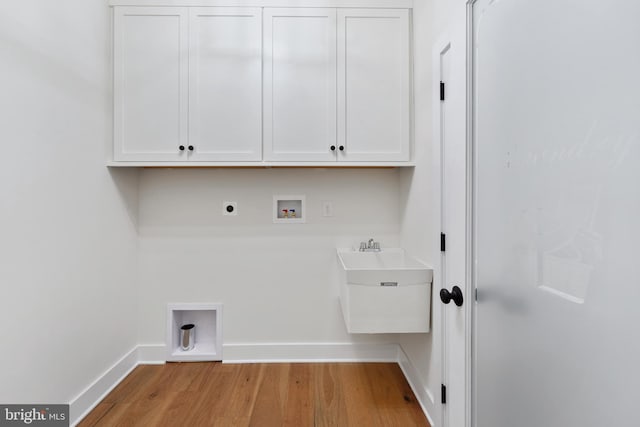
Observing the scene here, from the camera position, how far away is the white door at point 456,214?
1.14 metres

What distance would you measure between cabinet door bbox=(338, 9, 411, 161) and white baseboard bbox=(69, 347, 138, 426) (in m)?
2.06

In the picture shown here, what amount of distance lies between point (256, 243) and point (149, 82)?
1246 millimetres

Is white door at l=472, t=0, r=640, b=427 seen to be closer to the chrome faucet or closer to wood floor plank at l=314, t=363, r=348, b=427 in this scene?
wood floor plank at l=314, t=363, r=348, b=427

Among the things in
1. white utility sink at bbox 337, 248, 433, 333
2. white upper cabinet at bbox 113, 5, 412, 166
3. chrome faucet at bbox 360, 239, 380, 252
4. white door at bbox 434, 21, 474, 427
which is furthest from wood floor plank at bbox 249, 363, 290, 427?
white upper cabinet at bbox 113, 5, 412, 166

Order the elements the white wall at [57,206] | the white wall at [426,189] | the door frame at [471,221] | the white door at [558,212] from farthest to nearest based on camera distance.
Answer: the white wall at [426,189] → the white wall at [57,206] → the door frame at [471,221] → the white door at [558,212]

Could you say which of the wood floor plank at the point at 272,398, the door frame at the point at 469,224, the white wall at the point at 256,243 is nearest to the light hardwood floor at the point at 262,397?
the wood floor plank at the point at 272,398

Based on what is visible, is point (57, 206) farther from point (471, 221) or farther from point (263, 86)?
point (471, 221)

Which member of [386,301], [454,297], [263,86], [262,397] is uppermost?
[263,86]

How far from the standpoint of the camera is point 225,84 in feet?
6.52

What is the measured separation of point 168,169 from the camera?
229 cm

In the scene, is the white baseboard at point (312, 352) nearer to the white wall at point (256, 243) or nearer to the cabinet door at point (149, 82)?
the white wall at point (256, 243)

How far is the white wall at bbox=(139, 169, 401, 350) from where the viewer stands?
2312 millimetres

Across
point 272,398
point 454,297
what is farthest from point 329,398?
point 454,297

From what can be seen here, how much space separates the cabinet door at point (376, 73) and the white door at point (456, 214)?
51 cm
